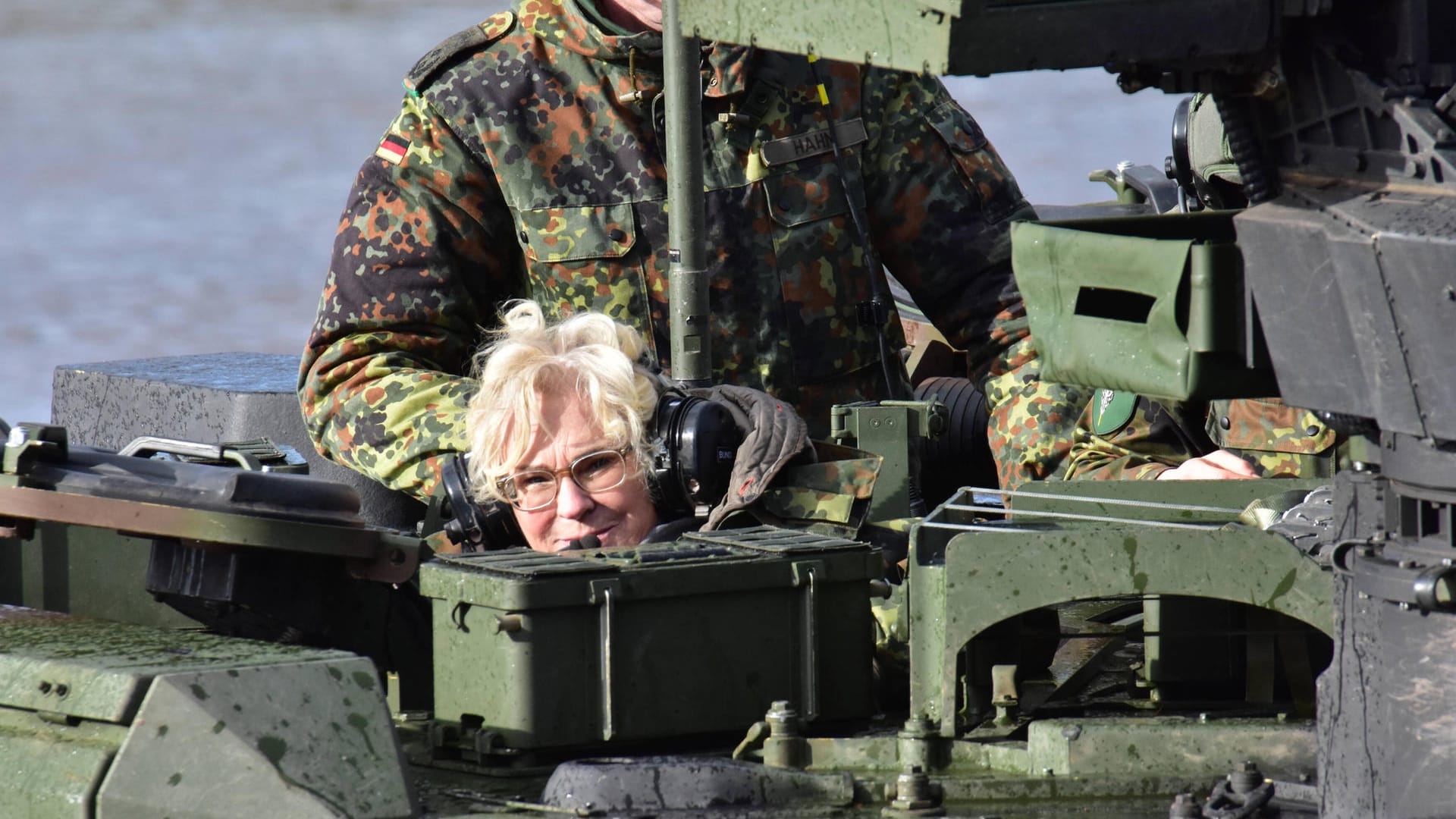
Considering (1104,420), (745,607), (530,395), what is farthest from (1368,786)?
(1104,420)

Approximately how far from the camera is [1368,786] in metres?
2.29

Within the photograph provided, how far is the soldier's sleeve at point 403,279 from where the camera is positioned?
461cm

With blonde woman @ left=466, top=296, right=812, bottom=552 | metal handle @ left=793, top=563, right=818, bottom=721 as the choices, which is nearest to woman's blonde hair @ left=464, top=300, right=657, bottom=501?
blonde woman @ left=466, top=296, right=812, bottom=552

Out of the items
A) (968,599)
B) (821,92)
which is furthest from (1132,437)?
(968,599)

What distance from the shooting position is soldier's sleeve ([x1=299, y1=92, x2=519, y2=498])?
4.61 metres

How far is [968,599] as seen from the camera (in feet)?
9.50

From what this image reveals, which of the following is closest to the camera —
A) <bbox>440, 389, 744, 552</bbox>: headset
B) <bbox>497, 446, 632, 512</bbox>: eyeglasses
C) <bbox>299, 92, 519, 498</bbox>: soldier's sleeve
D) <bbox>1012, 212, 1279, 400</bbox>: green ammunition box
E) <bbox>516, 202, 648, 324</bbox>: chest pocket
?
Answer: <bbox>1012, 212, 1279, 400</bbox>: green ammunition box

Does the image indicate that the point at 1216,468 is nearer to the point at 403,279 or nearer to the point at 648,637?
the point at 648,637

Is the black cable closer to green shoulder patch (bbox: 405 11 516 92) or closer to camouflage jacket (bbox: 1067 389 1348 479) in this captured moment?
camouflage jacket (bbox: 1067 389 1348 479)

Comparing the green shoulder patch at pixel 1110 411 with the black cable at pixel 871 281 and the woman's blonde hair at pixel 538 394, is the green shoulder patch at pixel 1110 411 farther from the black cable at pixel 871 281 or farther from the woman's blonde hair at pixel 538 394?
the woman's blonde hair at pixel 538 394

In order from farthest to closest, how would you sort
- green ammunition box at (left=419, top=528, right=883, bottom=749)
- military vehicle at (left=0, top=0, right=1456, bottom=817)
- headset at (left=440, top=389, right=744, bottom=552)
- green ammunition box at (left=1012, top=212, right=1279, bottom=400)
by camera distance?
headset at (left=440, top=389, right=744, bottom=552) → green ammunition box at (left=419, top=528, right=883, bottom=749) → green ammunition box at (left=1012, top=212, right=1279, bottom=400) → military vehicle at (left=0, top=0, right=1456, bottom=817)

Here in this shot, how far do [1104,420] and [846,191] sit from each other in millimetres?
791

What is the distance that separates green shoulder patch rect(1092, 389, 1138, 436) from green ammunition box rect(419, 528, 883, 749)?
1.69 meters

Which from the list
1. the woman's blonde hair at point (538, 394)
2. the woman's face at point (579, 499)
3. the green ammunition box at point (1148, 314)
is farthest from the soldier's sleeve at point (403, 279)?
the green ammunition box at point (1148, 314)
